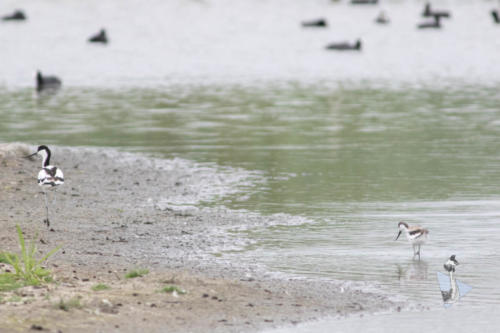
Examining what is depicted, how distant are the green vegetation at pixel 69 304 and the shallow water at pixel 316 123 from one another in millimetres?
3301

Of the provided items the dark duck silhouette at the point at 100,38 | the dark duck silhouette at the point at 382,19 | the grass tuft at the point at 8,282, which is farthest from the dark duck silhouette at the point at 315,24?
the grass tuft at the point at 8,282

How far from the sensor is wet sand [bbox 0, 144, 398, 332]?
10.5m

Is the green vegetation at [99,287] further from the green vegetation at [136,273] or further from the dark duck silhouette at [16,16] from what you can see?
the dark duck silhouette at [16,16]

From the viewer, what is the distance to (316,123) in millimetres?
31891

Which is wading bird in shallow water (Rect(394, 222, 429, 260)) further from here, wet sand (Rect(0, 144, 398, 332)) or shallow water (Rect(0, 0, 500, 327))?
wet sand (Rect(0, 144, 398, 332))

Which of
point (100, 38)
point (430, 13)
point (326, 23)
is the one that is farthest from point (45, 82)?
point (430, 13)

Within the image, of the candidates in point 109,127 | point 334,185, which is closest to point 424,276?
point 334,185

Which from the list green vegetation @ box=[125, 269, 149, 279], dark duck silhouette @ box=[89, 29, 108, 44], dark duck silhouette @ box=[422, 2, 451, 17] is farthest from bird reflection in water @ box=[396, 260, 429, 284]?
dark duck silhouette @ box=[422, 2, 451, 17]

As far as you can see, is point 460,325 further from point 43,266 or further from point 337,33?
point 337,33

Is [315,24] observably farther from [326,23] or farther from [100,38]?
[100,38]

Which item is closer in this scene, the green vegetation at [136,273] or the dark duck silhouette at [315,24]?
the green vegetation at [136,273]

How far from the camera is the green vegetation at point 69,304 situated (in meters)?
10.5

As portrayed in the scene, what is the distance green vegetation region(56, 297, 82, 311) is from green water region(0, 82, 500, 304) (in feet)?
11.3

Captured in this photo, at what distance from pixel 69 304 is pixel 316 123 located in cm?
2186
